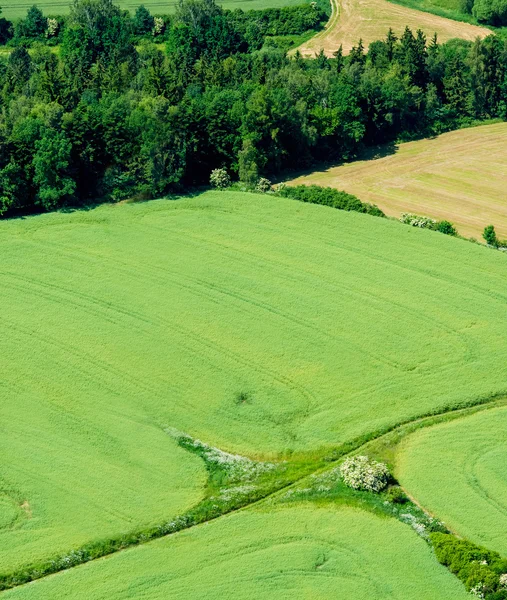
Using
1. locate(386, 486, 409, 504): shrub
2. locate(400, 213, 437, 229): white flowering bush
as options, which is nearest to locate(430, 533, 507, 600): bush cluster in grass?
locate(386, 486, 409, 504): shrub

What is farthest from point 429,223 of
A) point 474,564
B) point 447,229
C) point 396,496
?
point 474,564

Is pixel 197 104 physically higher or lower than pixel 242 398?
higher

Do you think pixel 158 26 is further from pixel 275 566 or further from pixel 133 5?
pixel 275 566

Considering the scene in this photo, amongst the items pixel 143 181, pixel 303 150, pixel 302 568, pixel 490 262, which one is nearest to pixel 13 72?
pixel 143 181

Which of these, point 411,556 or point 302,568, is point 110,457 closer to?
point 302,568

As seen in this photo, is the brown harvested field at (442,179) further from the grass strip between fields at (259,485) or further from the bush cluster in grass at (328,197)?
the grass strip between fields at (259,485)

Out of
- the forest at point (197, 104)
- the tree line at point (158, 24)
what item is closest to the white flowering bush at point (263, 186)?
the forest at point (197, 104)
